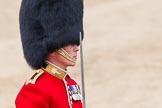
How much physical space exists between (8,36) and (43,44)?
25.3ft

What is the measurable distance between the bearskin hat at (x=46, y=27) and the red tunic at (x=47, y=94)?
114 mm

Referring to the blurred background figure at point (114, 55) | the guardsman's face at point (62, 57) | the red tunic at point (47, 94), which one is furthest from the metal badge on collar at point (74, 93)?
the blurred background figure at point (114, 55)

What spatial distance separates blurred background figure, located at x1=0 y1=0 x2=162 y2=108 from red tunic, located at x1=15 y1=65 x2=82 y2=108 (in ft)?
12.9

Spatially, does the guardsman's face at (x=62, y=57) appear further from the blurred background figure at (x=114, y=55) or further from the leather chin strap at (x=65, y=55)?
the blurred background figure at (x=114, y=55)

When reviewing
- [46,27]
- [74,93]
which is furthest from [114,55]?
[46,27]

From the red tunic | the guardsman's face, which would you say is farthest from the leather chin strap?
the red tunic

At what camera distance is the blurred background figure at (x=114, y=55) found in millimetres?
7379

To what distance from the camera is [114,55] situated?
890 cm

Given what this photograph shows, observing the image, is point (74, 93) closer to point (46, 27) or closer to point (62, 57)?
point (62, 57)

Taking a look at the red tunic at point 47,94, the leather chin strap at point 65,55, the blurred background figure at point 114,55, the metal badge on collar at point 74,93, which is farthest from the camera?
the blurred background figure at point 114,55

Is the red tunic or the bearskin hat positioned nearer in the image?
the red tunic

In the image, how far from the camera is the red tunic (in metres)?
2.78

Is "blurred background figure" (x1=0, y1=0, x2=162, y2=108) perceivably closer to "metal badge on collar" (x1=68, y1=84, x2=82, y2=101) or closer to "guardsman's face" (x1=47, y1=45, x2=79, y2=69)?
"metal badge on collar" (x1=68, y1=84, x2=82, y2=101)

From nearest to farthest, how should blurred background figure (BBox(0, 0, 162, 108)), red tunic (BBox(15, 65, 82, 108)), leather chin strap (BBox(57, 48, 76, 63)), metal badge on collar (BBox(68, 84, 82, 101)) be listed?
red tunic (BBox(15, 65, 82, 108)) → leather chin strap (BBox(57, 48, 76, 63)) → metal badge on collar (BBox(68, 84, 82, 101)) → blurred background figure (BBox(0, 0, 162, 108))
